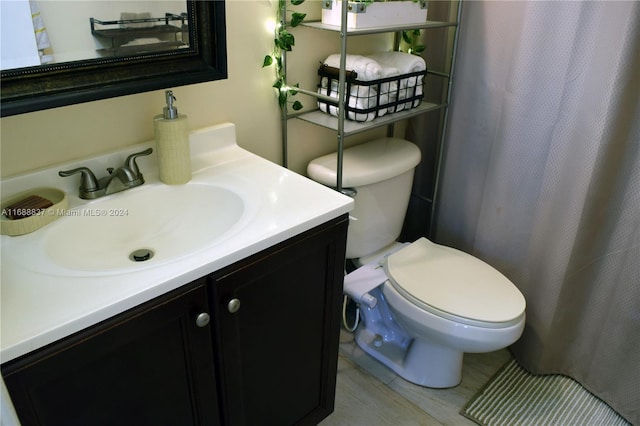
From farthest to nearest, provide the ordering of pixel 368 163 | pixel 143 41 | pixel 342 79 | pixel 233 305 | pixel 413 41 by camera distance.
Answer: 1. pixel 413 41
2. pixel 368 163
3. pixel 342 79
4. pixel 143 41
5. pixel 233 305

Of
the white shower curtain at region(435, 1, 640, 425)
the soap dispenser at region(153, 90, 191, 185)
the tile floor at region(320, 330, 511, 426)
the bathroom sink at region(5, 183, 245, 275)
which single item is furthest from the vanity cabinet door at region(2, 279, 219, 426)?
the white shower curtain at region(435, 1, 640, 425)

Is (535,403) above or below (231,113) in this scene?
below

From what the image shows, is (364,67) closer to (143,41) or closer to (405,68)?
(405,68)

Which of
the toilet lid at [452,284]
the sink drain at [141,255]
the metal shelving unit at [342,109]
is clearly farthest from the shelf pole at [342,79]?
the sink drain at [141,255]

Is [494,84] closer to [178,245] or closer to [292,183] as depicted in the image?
[292,183]

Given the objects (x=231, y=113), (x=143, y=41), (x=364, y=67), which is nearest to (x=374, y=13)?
(x=364, y=67)

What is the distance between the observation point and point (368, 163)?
5.65ft

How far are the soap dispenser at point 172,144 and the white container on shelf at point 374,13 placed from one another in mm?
580

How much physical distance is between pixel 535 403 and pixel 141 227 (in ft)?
4.69

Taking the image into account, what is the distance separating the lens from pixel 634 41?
137 centimetres

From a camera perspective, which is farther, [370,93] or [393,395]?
[393,395]

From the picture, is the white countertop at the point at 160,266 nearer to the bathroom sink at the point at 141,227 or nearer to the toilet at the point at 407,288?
the bathroom sink at the point at 141,227

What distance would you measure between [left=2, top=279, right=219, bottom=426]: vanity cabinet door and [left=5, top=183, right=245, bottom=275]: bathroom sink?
151 mm

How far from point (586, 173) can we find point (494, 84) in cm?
43
